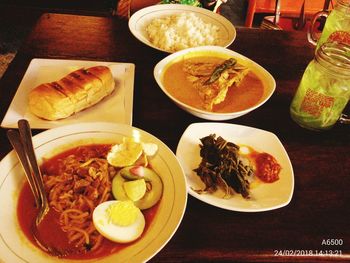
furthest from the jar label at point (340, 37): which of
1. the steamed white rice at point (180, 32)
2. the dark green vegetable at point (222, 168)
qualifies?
the dark green vegetable at point (222, 168)

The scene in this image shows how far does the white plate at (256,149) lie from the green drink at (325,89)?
227mm

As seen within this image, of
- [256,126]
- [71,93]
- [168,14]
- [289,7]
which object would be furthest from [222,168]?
[289,7]

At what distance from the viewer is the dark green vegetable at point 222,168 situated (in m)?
1.18

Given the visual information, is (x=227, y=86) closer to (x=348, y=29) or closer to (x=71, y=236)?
(x=348, y=29)

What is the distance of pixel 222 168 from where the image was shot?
121 cm

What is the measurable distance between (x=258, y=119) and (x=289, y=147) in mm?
212

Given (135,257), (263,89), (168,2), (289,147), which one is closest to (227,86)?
(263,89)

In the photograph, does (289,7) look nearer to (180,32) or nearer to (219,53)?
(180,32)

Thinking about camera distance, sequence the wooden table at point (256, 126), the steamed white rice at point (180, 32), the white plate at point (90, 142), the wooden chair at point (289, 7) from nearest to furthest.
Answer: the white plate at point (90, 142), the wooden table at point (256, 126), the steamed white rice at point (180, 32), the wooden chair at point (289, 7)

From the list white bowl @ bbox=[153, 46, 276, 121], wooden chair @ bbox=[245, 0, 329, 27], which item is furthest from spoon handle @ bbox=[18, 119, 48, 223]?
wooden chair @ bbox=[245, 0, 329, 27]

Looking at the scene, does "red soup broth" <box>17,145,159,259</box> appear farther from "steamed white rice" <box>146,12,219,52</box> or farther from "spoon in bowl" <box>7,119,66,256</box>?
"steamed white rice" <box>146,12,219,52</box>

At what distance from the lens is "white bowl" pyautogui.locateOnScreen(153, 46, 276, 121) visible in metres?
1.41

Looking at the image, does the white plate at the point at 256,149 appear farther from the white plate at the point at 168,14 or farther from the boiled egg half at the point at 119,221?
the white plate at the point at 168,14

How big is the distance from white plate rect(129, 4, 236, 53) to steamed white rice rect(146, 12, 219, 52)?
0.04 meters
